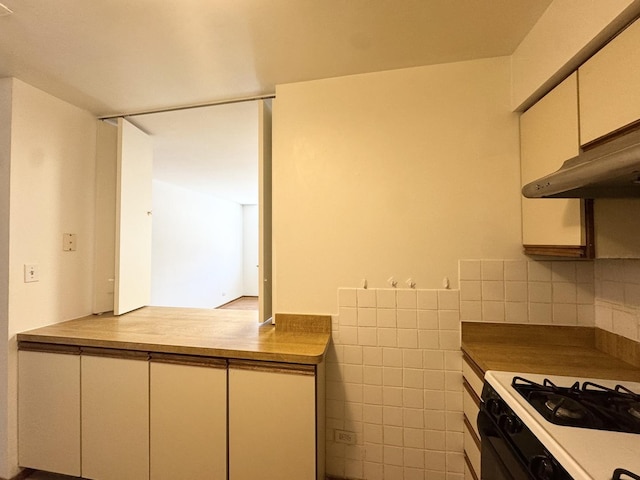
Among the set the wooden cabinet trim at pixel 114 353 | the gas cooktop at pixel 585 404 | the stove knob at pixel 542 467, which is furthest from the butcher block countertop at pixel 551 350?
the wooden cabinet trim at pixel 114 353

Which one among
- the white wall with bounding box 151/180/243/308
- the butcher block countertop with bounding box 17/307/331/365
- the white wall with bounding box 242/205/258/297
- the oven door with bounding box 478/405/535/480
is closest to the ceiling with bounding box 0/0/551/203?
the butcher block countertop with bounding box 17/307/331/365

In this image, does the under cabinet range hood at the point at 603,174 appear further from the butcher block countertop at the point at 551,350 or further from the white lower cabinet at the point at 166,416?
the white lower cabinet at the point at 166,416

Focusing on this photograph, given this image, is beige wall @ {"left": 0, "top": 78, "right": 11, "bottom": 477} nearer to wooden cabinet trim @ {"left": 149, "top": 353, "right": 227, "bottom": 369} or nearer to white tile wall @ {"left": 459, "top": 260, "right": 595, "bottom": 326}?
wooden cabinet trim @ {"left": 149, "top": 353, "right": 227, "bottom": 369}

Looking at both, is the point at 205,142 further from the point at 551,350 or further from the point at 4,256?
the point at 551,350

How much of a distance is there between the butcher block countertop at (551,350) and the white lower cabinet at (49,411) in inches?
84.8

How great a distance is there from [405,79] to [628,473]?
172cm

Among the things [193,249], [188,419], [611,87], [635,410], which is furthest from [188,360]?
[193,249]

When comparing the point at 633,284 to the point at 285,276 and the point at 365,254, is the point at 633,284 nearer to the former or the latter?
the point at 365,254

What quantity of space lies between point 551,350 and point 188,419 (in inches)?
71.9

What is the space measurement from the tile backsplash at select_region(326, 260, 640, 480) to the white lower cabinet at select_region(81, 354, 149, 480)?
100 cm

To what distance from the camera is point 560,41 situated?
1112 millimetres

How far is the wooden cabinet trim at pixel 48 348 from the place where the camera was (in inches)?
61.7

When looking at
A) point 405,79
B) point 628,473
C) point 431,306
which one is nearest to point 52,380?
point 431,306

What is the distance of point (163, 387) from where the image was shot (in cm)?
144
